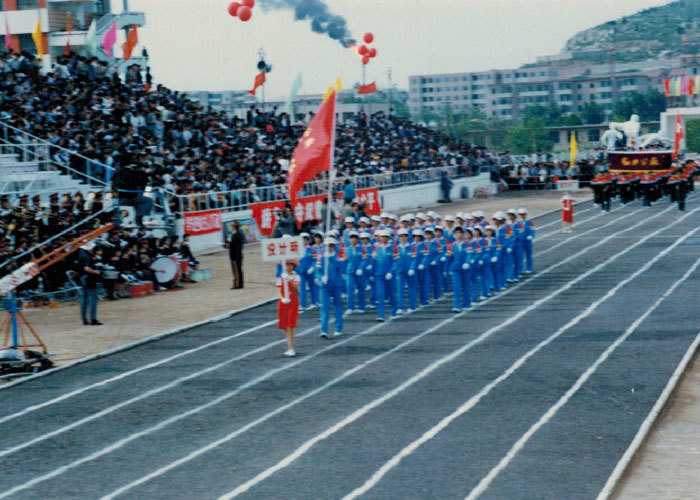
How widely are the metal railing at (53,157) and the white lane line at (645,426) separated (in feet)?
56.5

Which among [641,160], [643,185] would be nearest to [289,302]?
[641,160]

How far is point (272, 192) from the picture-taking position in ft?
112

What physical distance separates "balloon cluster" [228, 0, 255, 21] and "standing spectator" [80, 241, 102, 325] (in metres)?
Answer: 12.0

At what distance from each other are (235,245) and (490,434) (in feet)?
42.9

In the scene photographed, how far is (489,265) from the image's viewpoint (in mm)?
Result: 20625

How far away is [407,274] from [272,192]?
52.5ft

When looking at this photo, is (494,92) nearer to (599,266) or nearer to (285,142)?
(285,142)

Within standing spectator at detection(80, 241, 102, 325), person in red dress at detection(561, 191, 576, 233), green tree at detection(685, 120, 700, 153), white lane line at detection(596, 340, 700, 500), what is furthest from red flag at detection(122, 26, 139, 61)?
green tree at detection(685, 120, 700, 153)

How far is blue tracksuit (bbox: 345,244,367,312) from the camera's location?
18438 mm

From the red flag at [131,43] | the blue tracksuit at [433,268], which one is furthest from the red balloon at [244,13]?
the blue tracksuit at [433,268]

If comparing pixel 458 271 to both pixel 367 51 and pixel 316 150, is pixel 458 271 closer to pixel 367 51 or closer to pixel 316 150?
pixel 316 150

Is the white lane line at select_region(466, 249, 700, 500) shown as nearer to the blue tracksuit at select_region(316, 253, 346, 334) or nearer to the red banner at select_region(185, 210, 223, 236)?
the blue tracksuit at select_region(316, 253, 346, 334)

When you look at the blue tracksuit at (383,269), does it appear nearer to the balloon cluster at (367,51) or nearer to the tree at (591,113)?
the balloon cluster at (367,51)

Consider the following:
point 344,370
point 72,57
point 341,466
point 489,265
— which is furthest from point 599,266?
point 72,57
